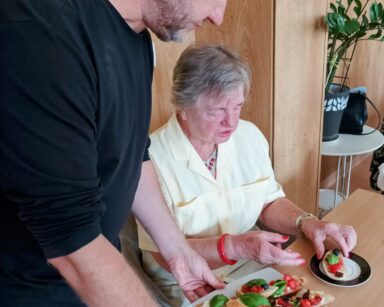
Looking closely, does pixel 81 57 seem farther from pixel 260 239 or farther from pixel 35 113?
pixel 260 239

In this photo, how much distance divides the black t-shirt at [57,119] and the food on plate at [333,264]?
0.62 m

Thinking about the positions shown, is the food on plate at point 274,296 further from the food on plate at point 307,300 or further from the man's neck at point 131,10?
the man's neck at point 131,10

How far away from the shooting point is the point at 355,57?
2906mm

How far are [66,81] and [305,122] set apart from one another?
1.51 meters

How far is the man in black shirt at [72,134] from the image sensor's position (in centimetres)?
52

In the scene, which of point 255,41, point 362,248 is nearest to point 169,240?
point 362,248

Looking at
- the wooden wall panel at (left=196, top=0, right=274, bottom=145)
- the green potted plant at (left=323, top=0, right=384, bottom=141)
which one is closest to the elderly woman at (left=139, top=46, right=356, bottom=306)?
the wooden wall panel at (left=196, top=0, right=274, bottom=145)

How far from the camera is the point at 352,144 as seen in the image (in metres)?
2.12

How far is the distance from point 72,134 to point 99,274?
0.23 metres

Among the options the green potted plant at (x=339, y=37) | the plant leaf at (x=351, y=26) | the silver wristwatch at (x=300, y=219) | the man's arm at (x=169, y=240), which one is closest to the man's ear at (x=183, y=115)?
the man's arm at (x=169, y=240)

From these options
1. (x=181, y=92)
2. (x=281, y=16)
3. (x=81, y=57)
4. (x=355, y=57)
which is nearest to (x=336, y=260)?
(x=181, y=92)

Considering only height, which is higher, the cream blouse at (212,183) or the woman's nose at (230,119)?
the woman's nose at (230,119)

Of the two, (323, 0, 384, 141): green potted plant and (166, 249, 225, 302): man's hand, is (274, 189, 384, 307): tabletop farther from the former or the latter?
(323, 0, 384, 141): green potted plant

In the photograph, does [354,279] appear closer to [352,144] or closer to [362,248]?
[362,248]
